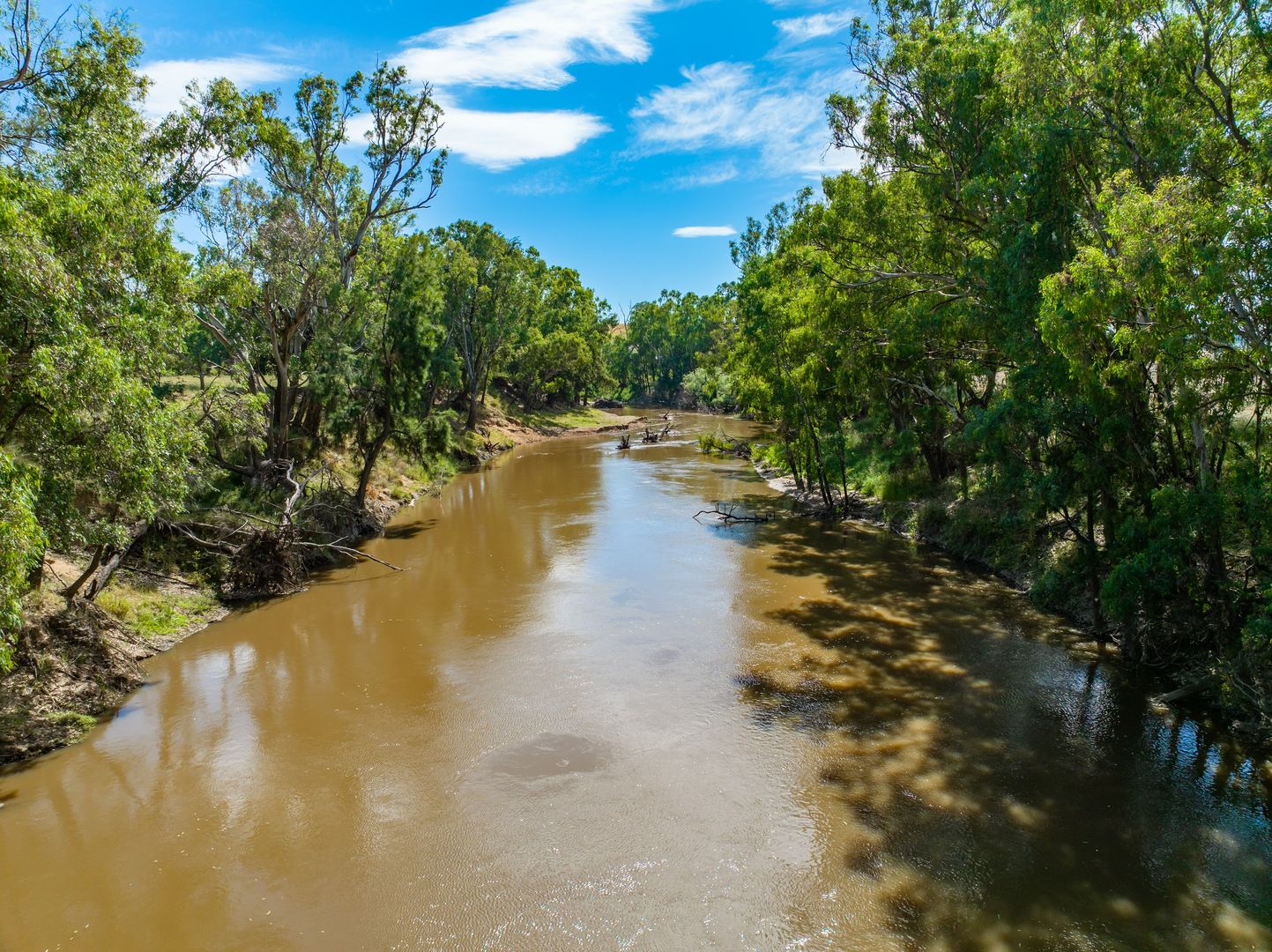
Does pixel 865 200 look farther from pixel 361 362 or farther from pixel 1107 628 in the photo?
pixel 361 362

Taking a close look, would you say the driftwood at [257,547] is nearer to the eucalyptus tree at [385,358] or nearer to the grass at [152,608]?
the grass at [152,608]

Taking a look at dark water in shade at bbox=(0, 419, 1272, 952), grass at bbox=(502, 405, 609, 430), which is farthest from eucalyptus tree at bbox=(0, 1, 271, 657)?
grass at bbox=(502, 405, 609, 430)

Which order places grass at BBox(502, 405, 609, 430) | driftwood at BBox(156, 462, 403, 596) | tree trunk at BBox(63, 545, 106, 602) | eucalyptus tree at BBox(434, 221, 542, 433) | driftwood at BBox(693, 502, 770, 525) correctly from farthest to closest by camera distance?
grass at BBox(502, 405, 609, 430)
eucalyptus tree at BBox(434, 221, 542, 433)
driftwood at BBox(693, 502, 770, 525)
driftwood at BBox(156, 462, 403, 596)
tree trunk at BBox(63, 545, 106, 602)

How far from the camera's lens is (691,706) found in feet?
41.1

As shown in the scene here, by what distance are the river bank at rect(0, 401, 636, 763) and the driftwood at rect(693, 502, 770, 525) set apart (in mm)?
16034

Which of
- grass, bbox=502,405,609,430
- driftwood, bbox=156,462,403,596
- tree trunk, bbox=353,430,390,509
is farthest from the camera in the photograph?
grass, bbox=502,405,609,430

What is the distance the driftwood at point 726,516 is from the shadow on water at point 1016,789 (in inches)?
395

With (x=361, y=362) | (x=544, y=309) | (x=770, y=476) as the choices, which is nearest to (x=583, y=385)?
(x=544, y=309)

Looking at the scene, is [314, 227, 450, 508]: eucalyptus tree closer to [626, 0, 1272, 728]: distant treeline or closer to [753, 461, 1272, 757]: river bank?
[626, 0, 1272, 728]: distant treeline

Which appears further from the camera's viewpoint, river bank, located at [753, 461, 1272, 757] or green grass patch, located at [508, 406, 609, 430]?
green grass patch, located at [508, 406, 609, 430]

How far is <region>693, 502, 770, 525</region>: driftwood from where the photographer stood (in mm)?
26609

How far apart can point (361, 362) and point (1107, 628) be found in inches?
886

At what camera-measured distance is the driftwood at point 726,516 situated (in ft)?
87.3

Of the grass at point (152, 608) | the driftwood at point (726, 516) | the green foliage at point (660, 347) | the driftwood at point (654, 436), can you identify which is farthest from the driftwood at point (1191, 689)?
the green foliage at point (660, 347)
